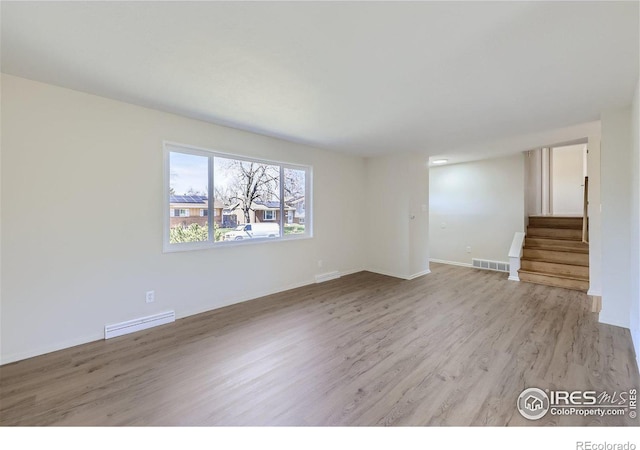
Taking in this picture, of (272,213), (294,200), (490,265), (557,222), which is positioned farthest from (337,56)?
(557,222)

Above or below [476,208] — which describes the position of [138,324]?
below

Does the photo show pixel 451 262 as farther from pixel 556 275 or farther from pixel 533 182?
pixel 533 182

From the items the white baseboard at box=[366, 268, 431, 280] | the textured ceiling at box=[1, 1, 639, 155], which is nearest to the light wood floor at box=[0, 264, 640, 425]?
the white baseboard at box=[366, 268, 431, 280]

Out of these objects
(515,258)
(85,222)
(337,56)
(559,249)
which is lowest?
(515,258)

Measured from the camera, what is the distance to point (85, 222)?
2697 mm

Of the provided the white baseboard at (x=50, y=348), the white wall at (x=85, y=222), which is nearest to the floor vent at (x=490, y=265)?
A: the white wall at (x=85, y=222)

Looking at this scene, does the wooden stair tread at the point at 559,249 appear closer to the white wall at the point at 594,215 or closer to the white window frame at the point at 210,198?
the white wall at the point at 594,215

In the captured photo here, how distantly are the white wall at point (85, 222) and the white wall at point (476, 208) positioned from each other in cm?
540

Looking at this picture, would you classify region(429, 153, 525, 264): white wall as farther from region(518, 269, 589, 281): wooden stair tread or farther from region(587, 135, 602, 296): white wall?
region(587, 135, 602, 296): white wall

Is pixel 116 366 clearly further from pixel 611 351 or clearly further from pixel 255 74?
pixel 611 351

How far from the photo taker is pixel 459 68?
7.13 feet

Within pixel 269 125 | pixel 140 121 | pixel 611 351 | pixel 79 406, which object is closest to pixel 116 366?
pixel 79 406

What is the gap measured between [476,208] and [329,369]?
5705mm

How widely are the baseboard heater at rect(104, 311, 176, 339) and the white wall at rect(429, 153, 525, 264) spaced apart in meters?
6.22
